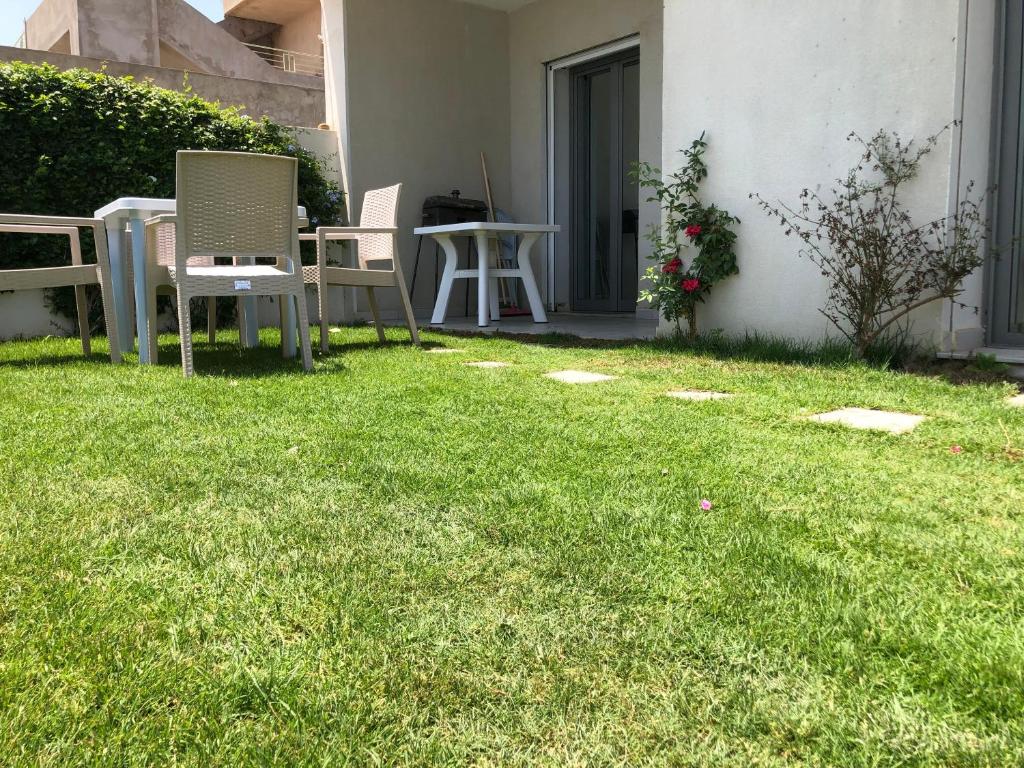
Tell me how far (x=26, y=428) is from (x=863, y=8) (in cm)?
379

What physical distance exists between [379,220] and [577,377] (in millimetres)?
2062

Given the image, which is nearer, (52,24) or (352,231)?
(352,231)

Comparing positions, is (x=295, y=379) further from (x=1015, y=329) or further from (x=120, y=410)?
(x=1015, y=329)

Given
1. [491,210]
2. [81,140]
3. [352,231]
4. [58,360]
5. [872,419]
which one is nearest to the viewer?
[872,419]

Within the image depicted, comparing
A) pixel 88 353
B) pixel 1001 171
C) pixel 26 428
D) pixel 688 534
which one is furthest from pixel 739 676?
pixel 88 353

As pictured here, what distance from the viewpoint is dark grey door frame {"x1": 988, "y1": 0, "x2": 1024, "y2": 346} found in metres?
3.41

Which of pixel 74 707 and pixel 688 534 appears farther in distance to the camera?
pixel 688 534

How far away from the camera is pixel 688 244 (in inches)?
178

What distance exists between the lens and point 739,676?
95cm

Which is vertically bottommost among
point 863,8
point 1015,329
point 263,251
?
point 1015,329

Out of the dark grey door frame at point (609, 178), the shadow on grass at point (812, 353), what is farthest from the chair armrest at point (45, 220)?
the dark grey door frame at point (609, 178)

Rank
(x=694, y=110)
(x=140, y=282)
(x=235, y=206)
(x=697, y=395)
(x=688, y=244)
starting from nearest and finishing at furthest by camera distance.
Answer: (x=697, y=395), (x=235, y=206), (x=140, y=282), (x=694, y=110), (x=688, y=244)

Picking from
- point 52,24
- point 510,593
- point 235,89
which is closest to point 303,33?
point 52,24

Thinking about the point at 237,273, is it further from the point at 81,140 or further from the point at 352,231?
the point at 81,140
